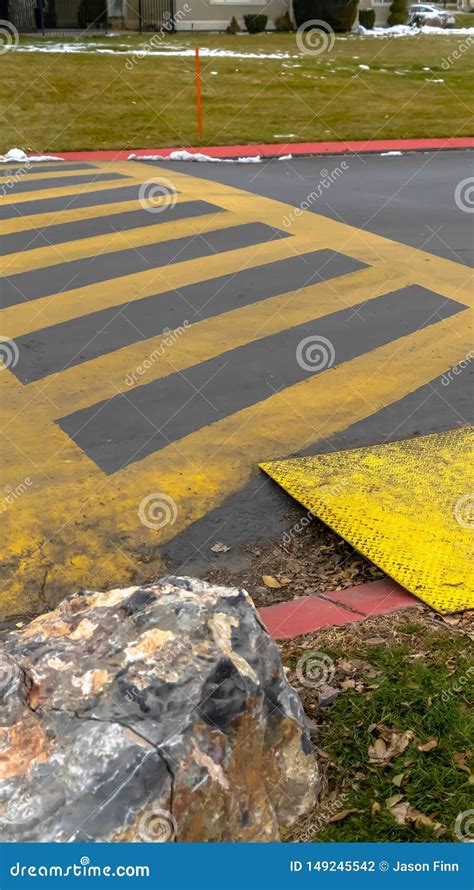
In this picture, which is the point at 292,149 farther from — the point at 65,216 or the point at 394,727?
the point at 394,727

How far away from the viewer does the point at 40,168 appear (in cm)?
1522

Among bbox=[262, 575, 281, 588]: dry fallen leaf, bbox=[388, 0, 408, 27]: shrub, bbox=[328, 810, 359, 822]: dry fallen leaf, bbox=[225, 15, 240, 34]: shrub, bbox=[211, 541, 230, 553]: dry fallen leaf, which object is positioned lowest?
bbox=[211, 541, 230, 553]: dry fallen leaf

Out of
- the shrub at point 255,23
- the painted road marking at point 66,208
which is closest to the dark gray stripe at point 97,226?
the painted road marking at point 66,208

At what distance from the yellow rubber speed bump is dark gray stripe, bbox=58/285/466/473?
0.81 m

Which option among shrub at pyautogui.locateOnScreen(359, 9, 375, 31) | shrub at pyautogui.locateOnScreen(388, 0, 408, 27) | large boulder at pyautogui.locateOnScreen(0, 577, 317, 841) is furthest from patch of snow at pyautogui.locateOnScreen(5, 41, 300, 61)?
large boulder at pyautogui.locateOnScreen(0, 577, 317, 841)

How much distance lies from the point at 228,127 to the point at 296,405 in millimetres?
14599

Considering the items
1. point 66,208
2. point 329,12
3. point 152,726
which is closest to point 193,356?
point 66,208

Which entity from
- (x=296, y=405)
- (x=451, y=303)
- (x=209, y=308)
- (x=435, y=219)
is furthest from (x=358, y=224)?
(x=296, y=405)

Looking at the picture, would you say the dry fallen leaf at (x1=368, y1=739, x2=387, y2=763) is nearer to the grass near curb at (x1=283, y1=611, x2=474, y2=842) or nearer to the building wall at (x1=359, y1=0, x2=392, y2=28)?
the grass near curb at (x1=283, y1=611, x2=474, y2=842)

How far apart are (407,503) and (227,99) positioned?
1977cm

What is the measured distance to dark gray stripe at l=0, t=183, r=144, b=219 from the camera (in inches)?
463

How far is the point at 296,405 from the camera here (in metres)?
7.13

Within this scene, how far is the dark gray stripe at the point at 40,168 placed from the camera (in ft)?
47.8

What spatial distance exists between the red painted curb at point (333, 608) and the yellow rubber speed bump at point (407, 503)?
10 centimetres
